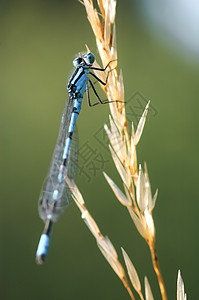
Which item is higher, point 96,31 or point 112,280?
point 96,31

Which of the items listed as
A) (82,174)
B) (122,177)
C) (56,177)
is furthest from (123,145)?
(82,174)

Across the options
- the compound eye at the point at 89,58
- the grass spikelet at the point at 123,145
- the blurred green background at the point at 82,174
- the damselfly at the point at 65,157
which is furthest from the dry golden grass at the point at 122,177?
the blurred green background at the point at 82,174

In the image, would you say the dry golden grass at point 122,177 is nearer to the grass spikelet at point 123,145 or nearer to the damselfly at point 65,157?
the grass spikelet at point 123,145

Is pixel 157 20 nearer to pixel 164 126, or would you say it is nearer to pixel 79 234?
pixel 164 126

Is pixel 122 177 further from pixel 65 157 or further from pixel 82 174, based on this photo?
pixel 82 174

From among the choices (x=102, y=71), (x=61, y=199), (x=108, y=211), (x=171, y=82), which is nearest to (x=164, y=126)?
(x=171, y=82)

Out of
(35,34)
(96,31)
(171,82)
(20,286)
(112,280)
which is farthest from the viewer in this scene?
(35,34)
